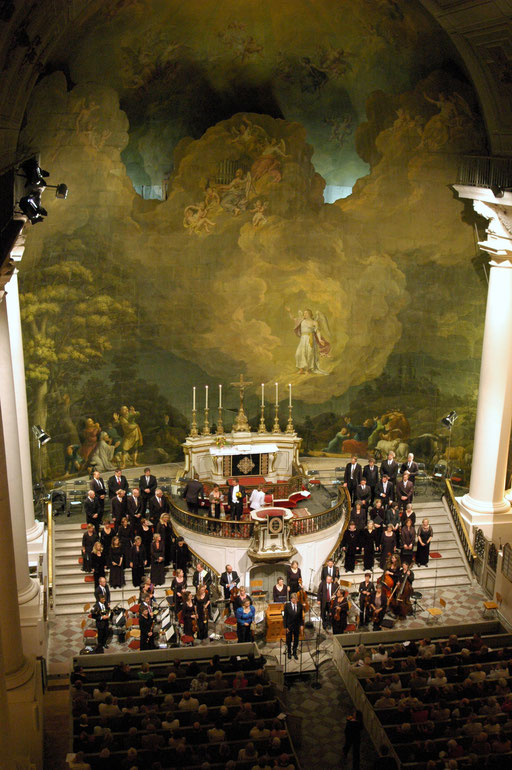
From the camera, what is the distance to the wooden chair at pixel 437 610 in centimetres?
2238

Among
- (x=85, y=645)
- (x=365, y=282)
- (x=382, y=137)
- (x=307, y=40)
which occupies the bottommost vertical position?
(x=85, y=645)

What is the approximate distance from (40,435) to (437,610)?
11.8 meters

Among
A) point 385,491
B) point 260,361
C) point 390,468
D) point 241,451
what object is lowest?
point 385,491

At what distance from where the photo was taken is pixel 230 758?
15.8 metres

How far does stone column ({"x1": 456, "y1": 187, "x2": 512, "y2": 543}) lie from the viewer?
82.6 feet

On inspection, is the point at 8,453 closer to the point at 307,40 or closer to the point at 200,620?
the point at 200,620

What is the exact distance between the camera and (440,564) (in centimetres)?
2597

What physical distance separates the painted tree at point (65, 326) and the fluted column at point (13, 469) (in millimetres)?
6402

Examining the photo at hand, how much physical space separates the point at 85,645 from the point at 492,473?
12.1 metres

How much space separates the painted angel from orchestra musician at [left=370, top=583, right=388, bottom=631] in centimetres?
974

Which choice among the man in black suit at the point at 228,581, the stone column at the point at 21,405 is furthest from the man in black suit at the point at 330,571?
the stone column at the point at 21,405

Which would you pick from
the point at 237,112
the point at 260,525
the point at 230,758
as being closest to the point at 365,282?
the point at 237,112

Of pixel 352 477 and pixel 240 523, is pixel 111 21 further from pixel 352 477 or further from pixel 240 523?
pixel 352 477

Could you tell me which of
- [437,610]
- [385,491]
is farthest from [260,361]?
[437,610]
